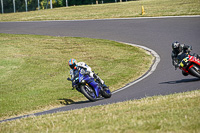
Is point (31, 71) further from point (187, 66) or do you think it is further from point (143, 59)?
point (187, 66)

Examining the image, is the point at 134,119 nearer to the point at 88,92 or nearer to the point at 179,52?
the point at 88,92

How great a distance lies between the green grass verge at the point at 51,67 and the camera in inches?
577

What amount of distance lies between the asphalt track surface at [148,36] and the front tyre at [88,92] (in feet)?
0.75

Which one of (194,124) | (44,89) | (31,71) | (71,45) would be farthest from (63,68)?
(194,124)

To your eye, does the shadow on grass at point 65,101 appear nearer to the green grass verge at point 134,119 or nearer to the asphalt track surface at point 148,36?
the asphalt track surface at point 148,36

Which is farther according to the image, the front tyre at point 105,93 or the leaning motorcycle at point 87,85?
the front tyre at point 105,93

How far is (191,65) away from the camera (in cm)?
1332

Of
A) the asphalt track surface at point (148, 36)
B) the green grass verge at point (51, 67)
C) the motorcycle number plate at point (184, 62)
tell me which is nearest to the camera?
the asphalt track surface at point (148, 36)

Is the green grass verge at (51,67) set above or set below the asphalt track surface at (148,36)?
below

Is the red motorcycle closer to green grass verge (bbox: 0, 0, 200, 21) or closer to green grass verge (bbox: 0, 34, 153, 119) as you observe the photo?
green grass verge (bbox: 0, 34, 153, 119)

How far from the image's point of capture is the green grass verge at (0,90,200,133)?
23.1ft

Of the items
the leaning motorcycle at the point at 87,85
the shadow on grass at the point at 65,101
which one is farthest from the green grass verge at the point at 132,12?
the leaning motorcycle at the point at 87,85

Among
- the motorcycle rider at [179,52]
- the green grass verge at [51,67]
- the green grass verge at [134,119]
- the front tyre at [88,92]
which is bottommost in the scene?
the green grass verge at [51,67]

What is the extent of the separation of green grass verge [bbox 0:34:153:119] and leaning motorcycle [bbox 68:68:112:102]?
6.13 feet
